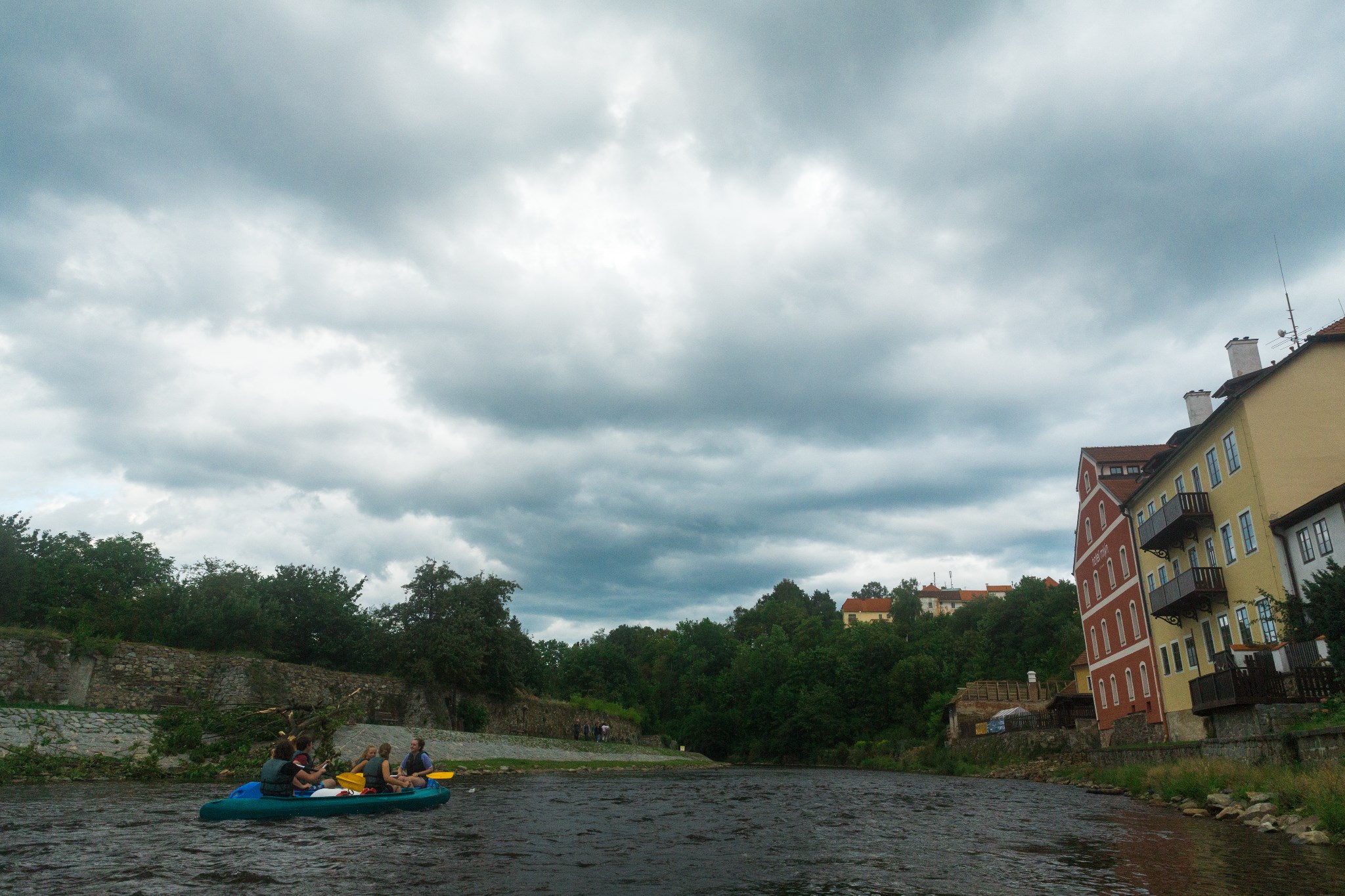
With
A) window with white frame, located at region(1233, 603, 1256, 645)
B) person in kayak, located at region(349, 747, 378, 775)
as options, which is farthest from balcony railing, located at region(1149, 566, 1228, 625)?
person in kayak, located at region(349, 747, 378, 775)

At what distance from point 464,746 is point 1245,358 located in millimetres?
37914

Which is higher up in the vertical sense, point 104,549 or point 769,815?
point 104,549

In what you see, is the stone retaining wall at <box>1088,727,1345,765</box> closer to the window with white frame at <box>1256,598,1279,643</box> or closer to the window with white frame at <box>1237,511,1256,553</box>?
the window with white frame at <box>1256,598,1279,643</box>

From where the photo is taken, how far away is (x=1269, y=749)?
1897 centimetres

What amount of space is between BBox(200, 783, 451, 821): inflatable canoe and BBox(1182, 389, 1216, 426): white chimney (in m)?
36.7

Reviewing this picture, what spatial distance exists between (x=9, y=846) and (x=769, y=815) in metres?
14.9

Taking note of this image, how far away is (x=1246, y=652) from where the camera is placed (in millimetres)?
25266

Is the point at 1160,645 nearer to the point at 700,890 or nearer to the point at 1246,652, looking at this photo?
the point at 1246,652

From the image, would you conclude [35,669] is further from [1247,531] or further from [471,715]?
[1247,531]

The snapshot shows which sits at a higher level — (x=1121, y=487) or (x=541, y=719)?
(x=1121, y=487)

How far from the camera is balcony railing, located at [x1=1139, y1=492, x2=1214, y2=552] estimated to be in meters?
30.9

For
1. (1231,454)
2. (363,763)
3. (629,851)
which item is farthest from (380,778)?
(1231,454)

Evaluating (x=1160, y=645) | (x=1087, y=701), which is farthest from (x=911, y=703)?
(x=1160, y=645)

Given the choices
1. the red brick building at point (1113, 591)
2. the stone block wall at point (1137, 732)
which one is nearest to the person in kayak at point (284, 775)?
the stone block wall at point (1137, 732)
